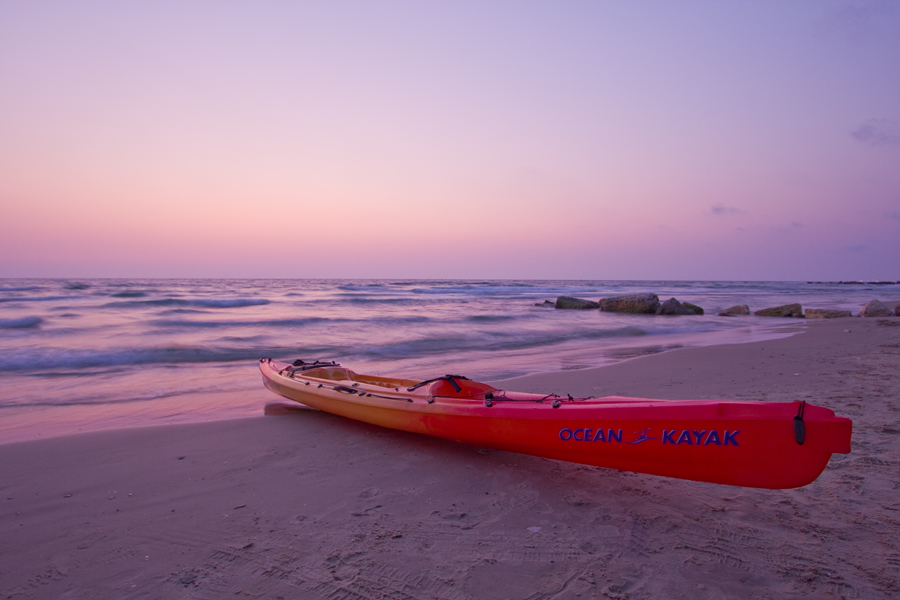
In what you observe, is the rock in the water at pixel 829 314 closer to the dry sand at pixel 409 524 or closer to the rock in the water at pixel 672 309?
the rock in the water at pixel 672 309

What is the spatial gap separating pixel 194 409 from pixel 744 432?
5549 mm

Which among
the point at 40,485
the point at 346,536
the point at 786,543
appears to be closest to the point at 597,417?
the point at 786,543

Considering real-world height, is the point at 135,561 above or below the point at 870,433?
below

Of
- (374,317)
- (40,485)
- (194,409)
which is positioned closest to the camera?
(40,485)

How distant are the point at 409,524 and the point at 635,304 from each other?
70.5 ft

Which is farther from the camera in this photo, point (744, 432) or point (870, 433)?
point (870, 433)

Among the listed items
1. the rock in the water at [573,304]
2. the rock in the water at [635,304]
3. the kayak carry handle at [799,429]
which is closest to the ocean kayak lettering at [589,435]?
the kayak carry handle at [799,429]

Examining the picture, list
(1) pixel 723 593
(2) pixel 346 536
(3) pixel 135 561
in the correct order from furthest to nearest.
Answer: (2) pixel 346 536 < (3) pixel 135 561 < (1) pixel 723 593

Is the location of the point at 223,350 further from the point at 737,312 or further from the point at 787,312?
the point at 787,312

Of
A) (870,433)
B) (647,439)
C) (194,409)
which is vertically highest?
(647,439)

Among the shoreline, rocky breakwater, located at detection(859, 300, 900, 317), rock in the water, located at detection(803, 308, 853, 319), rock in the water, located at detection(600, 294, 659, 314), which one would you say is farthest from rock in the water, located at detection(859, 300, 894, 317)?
the shoreline

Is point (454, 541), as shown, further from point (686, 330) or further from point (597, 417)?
point (686, 330)

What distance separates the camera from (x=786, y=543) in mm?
2512

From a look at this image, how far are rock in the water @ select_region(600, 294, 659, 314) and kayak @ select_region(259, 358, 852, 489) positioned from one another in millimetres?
19607
